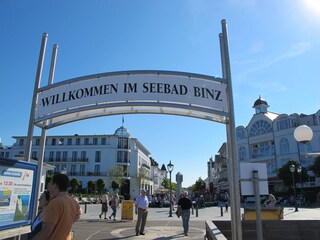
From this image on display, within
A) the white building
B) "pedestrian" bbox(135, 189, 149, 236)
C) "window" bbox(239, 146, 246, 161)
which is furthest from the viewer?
the white building

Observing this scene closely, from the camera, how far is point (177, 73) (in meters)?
6.46

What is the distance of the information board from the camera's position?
4.70 metres

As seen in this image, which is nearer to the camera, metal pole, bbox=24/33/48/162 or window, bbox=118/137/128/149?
metal pole, bbox=24/33/48/162

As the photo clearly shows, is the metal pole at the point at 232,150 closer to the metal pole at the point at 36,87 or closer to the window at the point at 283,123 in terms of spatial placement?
the metal pole at the point at 36,87

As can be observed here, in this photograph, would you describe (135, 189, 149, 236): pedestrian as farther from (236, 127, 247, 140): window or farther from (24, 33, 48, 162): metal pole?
(236, 127, 247, 140): window

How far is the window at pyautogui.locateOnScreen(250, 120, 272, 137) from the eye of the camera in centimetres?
5294

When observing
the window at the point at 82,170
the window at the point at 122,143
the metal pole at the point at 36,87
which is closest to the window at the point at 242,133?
the window at the point at 122,143

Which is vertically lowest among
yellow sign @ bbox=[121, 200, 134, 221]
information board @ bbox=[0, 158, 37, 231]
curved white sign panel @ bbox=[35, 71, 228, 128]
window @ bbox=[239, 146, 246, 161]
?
yellow sign @ bbox=[121, 200, 134, 221]

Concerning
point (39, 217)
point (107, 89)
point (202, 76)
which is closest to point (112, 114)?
point (107, 89)

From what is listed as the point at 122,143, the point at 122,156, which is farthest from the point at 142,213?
the point at 122,143

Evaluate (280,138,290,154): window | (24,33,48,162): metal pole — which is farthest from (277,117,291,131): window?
(24,33,48,162): metal pole

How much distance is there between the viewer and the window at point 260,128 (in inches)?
2084

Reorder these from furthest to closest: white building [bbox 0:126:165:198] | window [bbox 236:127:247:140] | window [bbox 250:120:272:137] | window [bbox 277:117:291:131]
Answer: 1. white building [bbox 0:126:165:198]
2. window [bbox 236:127:247:140]
3. window [bbox 250:120:272:137]
4. window [bbox 277:117:291:131]

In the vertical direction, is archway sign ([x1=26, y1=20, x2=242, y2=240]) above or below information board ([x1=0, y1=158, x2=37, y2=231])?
above
